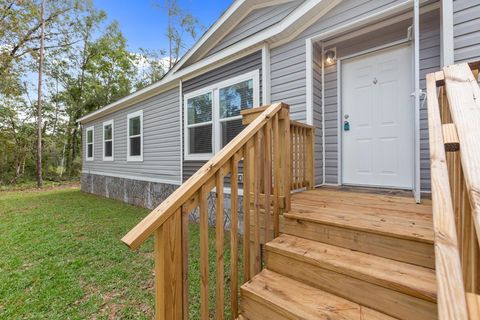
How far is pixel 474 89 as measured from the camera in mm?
1085

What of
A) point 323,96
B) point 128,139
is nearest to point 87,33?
point 128,139

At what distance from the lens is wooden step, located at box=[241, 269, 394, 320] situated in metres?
1.37

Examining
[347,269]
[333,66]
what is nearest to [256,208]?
[347,269]

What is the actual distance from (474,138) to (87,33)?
61.5ft

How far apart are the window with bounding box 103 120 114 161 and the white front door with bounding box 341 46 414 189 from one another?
796 cm

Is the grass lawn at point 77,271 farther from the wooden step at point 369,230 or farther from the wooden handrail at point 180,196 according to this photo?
the wooden handrail at point 180,196

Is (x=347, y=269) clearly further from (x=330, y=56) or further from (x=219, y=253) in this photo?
(x=330, y=56)

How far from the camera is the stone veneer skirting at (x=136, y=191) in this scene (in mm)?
4930

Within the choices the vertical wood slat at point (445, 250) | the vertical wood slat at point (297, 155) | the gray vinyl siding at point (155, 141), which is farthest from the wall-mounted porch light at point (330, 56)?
the gray vinyl siding at point (155, 141)

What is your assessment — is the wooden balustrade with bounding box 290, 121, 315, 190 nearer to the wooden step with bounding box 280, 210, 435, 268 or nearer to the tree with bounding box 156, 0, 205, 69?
the wooden step with bounding box 280, 210, 435, 268

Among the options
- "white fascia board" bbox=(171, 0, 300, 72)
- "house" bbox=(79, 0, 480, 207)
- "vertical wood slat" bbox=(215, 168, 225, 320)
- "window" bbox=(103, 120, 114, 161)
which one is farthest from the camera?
"window" bbox=(103, 120, 114, 161)

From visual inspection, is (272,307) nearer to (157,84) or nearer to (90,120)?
(157,84)

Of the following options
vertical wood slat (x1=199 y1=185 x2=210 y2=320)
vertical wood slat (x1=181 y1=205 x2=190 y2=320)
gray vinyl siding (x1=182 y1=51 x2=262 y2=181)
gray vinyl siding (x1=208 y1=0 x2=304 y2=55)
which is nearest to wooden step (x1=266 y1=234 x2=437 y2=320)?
vertical wood slat (x1=199 y1=185 x2=210 y2=320)

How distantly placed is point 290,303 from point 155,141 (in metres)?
5.95
